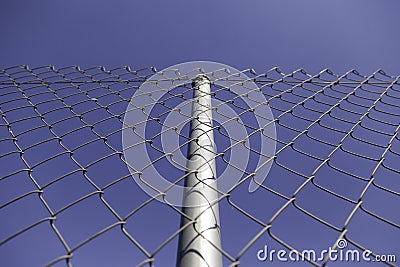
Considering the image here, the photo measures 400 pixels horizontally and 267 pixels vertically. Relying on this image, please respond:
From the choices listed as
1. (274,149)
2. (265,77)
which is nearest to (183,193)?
(274,149)

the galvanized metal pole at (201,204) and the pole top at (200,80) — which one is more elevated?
the pole top at (200,80)

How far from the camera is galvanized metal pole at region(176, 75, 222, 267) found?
1069 mm

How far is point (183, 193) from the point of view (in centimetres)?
132

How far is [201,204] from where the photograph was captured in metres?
1.21

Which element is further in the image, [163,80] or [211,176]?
[163,80]

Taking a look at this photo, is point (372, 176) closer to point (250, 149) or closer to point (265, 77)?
point (250, 149)

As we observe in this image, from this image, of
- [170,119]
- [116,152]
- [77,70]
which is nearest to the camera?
[116,152]

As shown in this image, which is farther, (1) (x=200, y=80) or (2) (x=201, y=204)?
(1) (x=200, y=80)

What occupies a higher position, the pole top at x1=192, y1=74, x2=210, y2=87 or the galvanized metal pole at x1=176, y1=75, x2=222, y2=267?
the pole top at x1=192, y1=74, x2=210, y2=87

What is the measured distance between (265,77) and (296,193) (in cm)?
139

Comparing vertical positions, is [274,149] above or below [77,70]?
above

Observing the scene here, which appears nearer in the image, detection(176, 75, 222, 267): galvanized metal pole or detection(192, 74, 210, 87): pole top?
detection(176, 75, 222, 267): galvanized metal pole

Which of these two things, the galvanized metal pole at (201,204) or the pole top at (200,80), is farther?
the pole top at (200,80)

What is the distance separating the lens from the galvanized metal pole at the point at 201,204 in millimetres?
1069
